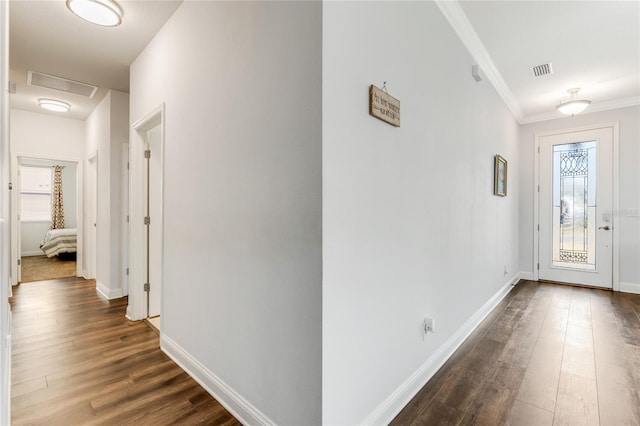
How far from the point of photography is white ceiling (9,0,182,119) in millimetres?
2371

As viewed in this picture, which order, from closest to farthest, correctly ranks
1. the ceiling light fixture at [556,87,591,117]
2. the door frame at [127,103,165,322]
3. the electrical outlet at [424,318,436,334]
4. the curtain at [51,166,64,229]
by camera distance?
the electrical outlet at [424,318,436,334]
the door frame at [127,103,165,322]
the ceiling light fixture at [556,87,591,117]
the curtain at [51,166,64,229]

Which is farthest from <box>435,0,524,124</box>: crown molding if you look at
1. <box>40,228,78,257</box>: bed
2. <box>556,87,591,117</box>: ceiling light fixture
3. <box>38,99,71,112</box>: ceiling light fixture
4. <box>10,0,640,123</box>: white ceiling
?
<box>40,228,78,257</box>: bed

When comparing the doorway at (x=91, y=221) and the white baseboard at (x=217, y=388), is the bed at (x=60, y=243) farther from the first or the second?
the white baseboard at (x=217, y=388)

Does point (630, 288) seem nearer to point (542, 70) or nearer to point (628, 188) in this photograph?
point (628, 188)

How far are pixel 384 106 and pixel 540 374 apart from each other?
2.21 metres

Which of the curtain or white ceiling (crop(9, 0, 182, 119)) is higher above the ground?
white ceiling (crop(9, 0, 182, 119))

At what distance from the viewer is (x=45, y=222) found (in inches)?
319

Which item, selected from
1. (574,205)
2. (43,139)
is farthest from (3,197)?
(574,205)

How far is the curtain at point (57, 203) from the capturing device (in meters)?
8.12

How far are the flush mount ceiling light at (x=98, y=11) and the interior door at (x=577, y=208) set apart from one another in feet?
19.5

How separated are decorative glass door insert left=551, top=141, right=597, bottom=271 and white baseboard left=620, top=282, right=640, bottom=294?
0.40 meters

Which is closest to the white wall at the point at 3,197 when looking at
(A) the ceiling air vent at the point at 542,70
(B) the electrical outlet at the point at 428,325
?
(B) the electrical outlet at the point at 428,325

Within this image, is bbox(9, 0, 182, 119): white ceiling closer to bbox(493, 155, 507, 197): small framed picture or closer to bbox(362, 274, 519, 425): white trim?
bbox(362, 274, 519, 425): white trim

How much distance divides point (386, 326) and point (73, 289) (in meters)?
4.88
